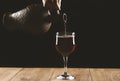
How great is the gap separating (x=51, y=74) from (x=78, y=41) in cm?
99

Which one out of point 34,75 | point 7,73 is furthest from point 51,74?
point 7,73

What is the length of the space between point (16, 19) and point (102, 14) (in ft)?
3.35

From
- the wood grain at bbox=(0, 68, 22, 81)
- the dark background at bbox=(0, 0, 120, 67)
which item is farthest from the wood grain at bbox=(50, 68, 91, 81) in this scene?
the dark background at bbox=(0, 0, 120, 67)

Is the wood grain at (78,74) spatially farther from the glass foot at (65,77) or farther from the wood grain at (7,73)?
the wood grain at (7,73)

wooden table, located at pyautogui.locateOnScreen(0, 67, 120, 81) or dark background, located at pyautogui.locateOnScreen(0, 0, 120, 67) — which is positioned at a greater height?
dark background, located at pyautogui.locateOnScreen(0, 0, 120, 67)

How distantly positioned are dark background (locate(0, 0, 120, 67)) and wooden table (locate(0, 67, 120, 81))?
86 cm

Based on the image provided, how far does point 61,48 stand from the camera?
1.33 m

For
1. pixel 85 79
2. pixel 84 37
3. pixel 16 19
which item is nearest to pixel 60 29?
pixel 84 37

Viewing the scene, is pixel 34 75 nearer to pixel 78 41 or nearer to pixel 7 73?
pixel 7 73

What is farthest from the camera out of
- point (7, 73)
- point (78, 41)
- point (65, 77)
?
point (78, 41)

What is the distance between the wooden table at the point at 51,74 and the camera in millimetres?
1314

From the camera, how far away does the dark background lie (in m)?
2.32

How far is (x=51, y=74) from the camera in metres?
1.40

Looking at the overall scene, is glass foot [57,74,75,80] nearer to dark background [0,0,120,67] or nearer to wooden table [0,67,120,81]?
wooden table [0,67,120,81]
